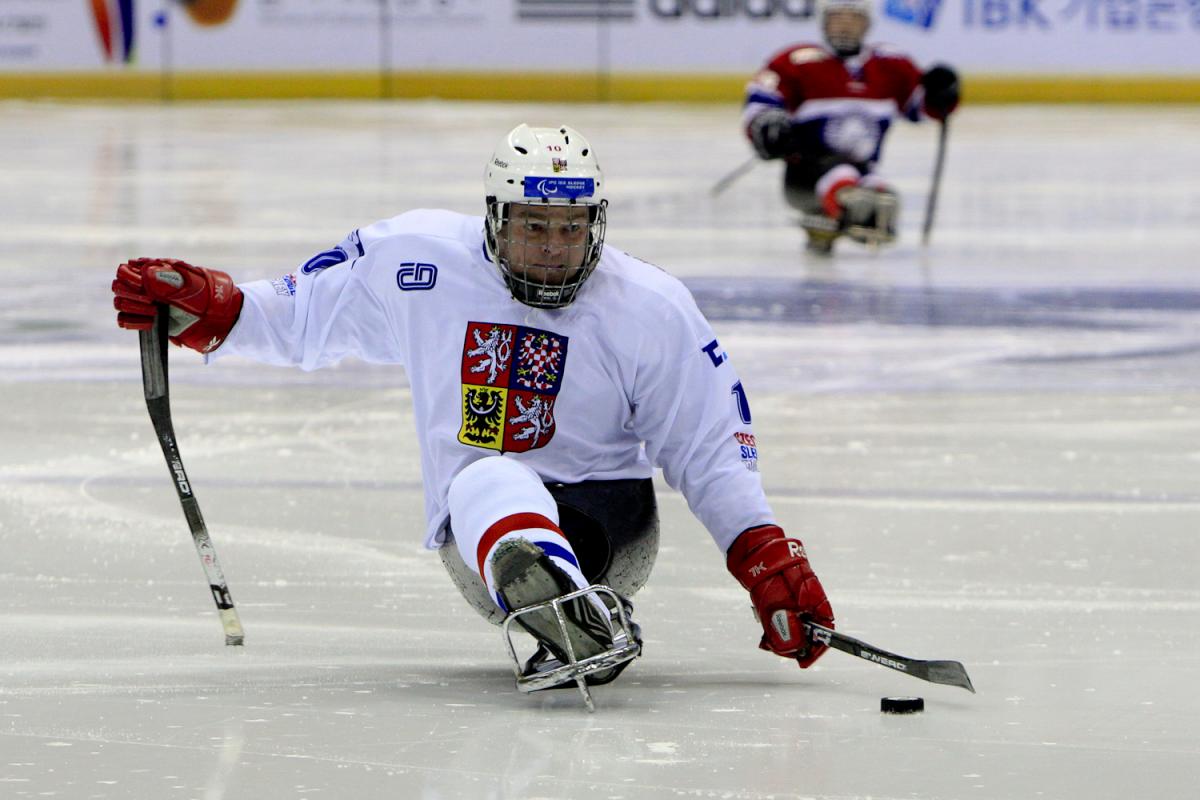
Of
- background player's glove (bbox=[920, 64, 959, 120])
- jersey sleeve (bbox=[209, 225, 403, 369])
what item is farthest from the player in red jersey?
jersey sleeve (bbox=[209, 225, 403, 369])

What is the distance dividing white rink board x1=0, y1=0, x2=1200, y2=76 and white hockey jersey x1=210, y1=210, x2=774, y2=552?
18.1 metres

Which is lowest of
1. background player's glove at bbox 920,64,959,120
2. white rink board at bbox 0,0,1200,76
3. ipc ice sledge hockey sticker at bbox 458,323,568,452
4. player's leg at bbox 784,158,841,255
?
white rink board at bbox 0,0,1200,76

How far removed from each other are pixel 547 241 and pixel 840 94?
7556 mm

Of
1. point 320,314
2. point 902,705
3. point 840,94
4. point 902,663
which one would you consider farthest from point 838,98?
point 902,705

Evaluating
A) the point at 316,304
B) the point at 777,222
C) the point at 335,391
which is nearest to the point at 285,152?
the point at 777,222

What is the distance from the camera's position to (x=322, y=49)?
870 inches

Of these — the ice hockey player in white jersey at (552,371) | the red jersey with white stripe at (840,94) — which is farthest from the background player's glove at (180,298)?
the red jersey with white stripe at (840,94)

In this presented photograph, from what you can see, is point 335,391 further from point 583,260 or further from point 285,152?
point 285,152

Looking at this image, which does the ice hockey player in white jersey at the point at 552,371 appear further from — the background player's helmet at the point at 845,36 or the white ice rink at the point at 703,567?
the background player's helmet at the point at 845,36

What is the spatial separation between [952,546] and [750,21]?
57.4ft

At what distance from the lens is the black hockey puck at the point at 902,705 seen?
3.13 metres

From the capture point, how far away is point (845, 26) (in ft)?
35.0

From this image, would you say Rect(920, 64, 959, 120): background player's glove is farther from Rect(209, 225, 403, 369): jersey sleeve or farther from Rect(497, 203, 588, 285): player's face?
Rect(497, 203, 588, 285): player's face

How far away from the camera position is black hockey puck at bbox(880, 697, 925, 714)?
3127 mm
